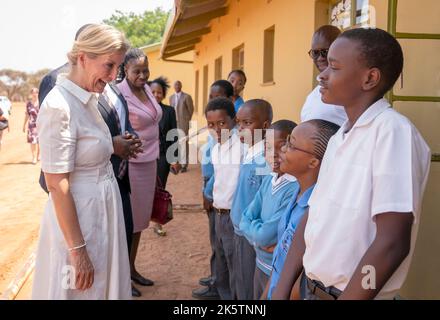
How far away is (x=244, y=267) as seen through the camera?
293 cm

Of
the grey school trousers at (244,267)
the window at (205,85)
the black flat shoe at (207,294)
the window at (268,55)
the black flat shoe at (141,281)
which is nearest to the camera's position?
the grey school trousers at (244,267)

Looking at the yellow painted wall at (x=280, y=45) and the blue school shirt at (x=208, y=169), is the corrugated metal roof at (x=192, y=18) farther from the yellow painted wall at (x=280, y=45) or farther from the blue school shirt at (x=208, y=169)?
the blue school shirt at (x=208, y=169)

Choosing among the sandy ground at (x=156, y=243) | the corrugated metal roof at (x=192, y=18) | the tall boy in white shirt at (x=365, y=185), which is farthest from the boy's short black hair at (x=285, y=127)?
the corrugated metal roof at (x=192, y=18)

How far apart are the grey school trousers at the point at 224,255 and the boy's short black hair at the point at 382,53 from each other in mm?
1959

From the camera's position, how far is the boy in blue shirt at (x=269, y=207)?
220 cm

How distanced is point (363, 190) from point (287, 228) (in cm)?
68

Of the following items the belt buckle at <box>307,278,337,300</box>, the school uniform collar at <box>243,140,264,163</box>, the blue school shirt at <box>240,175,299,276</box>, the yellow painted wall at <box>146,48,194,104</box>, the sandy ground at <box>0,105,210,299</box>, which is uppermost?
the yellow painted wall at <box>146,48,194,104</box>

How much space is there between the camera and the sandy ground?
4.11 m

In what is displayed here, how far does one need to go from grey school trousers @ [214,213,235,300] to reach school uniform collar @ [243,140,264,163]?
59 cm

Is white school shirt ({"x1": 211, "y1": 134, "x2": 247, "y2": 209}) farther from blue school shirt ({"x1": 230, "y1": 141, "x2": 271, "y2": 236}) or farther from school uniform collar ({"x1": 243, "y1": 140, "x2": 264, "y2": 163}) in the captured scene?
blue school shirt ({"x1": 230, "y1": 141, "x2": 271, "y2": 236})

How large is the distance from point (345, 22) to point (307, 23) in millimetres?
822

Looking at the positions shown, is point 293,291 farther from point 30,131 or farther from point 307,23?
point 30,131

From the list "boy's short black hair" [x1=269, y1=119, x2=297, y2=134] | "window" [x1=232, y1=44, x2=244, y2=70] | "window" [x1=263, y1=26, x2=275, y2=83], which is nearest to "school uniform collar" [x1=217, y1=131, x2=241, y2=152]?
"boy's short black hair" [x1=269, y1=119, x2=297, y2=134]

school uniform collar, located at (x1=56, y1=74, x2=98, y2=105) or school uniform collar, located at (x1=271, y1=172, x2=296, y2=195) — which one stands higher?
school uniform collar, located at (x1=56, y1=74, x2=98, y2=105)
